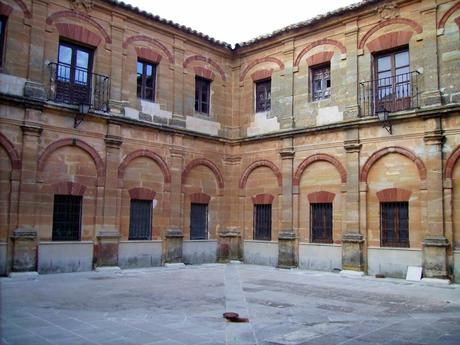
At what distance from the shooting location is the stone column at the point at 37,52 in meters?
12.8

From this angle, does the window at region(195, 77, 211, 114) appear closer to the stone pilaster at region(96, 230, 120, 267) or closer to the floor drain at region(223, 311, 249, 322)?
the stone pilaster at region(96, 230, 120, 267)

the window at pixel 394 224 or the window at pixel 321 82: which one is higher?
the window at pixel 321 82

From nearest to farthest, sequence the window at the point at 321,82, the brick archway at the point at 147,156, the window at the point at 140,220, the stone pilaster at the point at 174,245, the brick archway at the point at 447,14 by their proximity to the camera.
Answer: the brick archway at the point at 447,14, the brick archway at the point at 147,156, the window at the point at 140,220, the stone pilaster at the point at 174,245, the window at the point at 321,82

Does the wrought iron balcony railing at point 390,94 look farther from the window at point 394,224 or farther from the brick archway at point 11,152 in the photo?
the brick archway at point 11,152

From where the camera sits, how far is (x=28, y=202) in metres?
12.4

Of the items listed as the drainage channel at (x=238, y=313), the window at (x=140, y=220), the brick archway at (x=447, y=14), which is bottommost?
the drainage channel at (x=238, y=313)

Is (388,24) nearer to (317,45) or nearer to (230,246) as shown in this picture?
(317,45)

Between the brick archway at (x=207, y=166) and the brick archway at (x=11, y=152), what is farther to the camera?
the brick archway at (x=207, y=166)

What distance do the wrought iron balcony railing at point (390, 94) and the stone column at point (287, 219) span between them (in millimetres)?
2954

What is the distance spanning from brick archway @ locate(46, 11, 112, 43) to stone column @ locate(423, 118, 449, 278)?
10.2 metres

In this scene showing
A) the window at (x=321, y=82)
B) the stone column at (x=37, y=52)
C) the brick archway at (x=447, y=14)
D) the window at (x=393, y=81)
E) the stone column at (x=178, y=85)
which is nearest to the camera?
the stone column at (x=37, y=52)

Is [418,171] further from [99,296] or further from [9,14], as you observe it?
[9,14]

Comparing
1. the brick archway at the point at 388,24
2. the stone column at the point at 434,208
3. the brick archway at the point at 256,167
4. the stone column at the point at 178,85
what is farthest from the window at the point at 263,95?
the stone column at the point at 434,208

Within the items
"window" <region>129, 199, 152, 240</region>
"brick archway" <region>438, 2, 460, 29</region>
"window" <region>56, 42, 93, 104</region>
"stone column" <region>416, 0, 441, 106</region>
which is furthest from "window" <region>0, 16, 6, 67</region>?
"brick archway" <region>438, 2, 460, 29</region>
